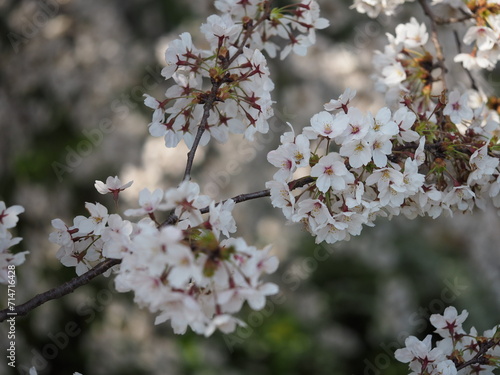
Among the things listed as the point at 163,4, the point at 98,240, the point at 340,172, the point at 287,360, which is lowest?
the point at 287,360

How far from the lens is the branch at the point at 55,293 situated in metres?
0.93

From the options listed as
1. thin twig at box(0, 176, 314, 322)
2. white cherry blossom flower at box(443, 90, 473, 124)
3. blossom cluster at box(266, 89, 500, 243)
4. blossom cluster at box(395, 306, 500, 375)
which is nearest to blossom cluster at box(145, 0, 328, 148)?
blossom cluster at box(266, 89, 500, 243)

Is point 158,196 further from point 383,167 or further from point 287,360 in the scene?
point 287,360

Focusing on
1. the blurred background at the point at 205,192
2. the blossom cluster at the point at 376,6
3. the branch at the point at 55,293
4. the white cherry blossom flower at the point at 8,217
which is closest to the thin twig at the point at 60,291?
the branch at the point at 55,293

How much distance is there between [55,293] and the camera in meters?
0.95

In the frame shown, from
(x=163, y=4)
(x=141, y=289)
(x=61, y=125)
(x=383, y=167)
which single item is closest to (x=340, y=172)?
(x=383, y=167)

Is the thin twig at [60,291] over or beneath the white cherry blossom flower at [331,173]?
beneath

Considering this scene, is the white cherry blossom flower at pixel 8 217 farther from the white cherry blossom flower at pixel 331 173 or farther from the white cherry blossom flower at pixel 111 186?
the white cherry blossom flower at pixel 331 173

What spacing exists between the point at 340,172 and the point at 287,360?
6.82ft

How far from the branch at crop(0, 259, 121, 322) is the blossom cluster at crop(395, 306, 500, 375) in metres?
0.56

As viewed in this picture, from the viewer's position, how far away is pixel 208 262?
2.66ft

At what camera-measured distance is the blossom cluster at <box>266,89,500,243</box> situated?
1.00m

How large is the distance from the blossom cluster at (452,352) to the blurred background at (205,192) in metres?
1.78

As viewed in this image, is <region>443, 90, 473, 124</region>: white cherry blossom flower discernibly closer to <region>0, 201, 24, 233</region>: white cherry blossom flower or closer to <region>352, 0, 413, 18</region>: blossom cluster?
<region>352, 0, 413, 18</region>: blossom cluster
